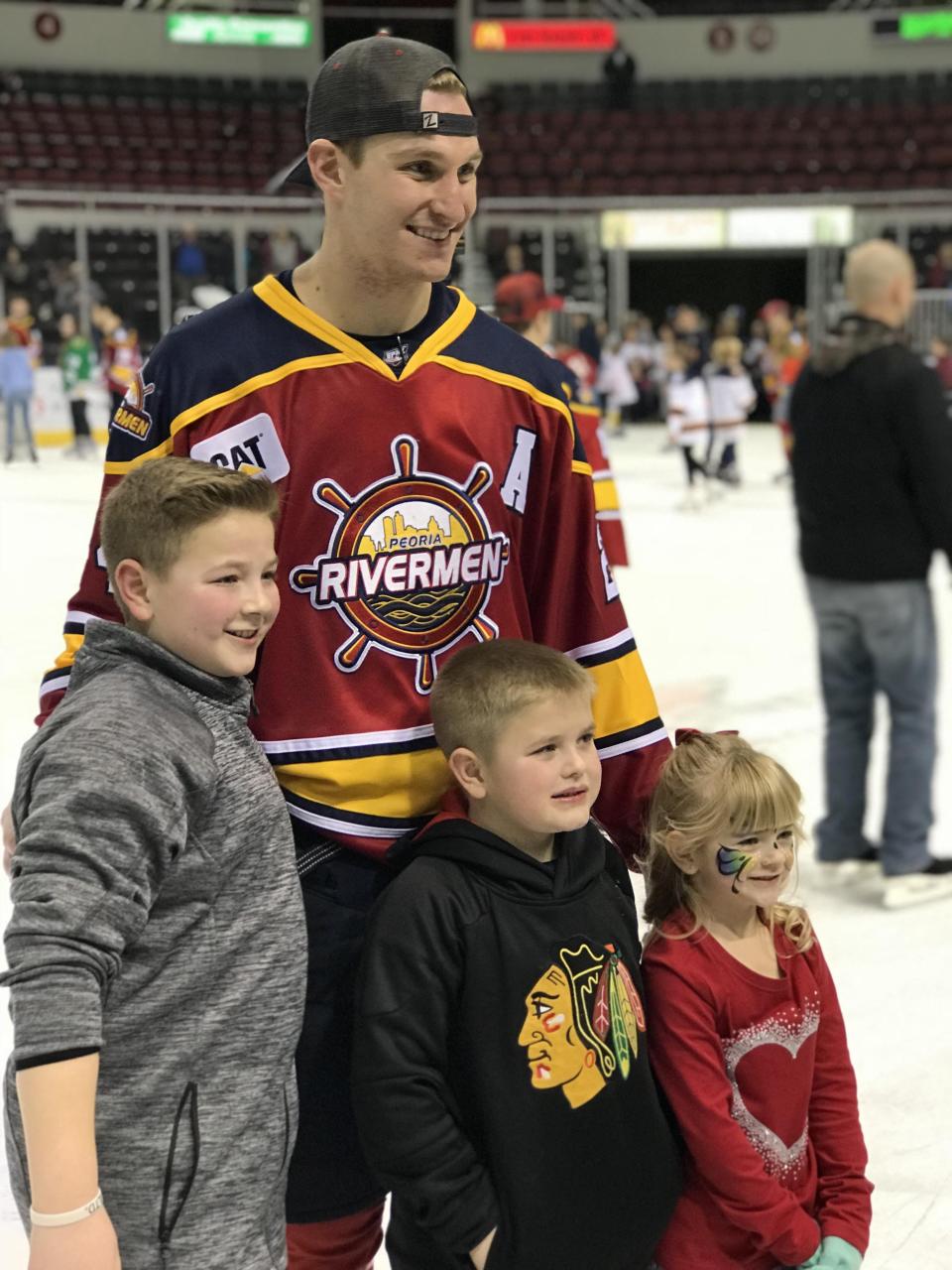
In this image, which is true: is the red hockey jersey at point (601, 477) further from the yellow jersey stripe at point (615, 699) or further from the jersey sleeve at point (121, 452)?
the jersey sleeve at point (121, 452)

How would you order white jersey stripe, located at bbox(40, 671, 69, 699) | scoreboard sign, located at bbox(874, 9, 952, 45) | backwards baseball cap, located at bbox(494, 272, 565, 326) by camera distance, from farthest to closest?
1. scoreboard sign, located at bbox(874, 9, 952, 45)
2. backwards baseball cap, located at bbox(494, 272, 565, 326)
3. white jersey stripe, located at bbox(40, 671, 69, 699)

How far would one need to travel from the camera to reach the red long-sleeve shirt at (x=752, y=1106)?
163 centimetres

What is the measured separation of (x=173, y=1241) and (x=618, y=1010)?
511 mm

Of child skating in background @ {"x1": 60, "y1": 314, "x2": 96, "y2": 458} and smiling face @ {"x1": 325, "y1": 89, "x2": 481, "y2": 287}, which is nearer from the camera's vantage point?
smiling face @ {"x1": 325, "y1": 89, "x2": 481, "y2": 287}

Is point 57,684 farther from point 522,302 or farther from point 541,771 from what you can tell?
point 522,302

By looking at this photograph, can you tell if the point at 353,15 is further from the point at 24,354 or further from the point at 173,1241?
the point at 173,1241

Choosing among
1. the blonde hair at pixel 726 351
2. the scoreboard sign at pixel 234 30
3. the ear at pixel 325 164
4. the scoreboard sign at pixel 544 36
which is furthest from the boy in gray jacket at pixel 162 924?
the scoreboard sign at pixel 234 30

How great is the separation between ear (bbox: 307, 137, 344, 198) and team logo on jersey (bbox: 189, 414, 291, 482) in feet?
0.82

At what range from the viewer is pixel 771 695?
18.1ft

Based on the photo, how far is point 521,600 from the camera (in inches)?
67.6

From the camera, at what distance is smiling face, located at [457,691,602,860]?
154 centimetres

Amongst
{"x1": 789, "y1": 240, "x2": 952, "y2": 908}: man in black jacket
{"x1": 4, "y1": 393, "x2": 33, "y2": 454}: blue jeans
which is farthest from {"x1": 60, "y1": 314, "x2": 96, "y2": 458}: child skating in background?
{"x1": 789, "y1": 240, "x2": 952, "y2": 908}: man in black jacket

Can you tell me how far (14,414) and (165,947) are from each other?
534 inches

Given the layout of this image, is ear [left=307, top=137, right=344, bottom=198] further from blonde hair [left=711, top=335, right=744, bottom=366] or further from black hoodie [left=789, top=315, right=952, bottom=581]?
blonde hair [left=711, top=335, right=744, bottom=366]
